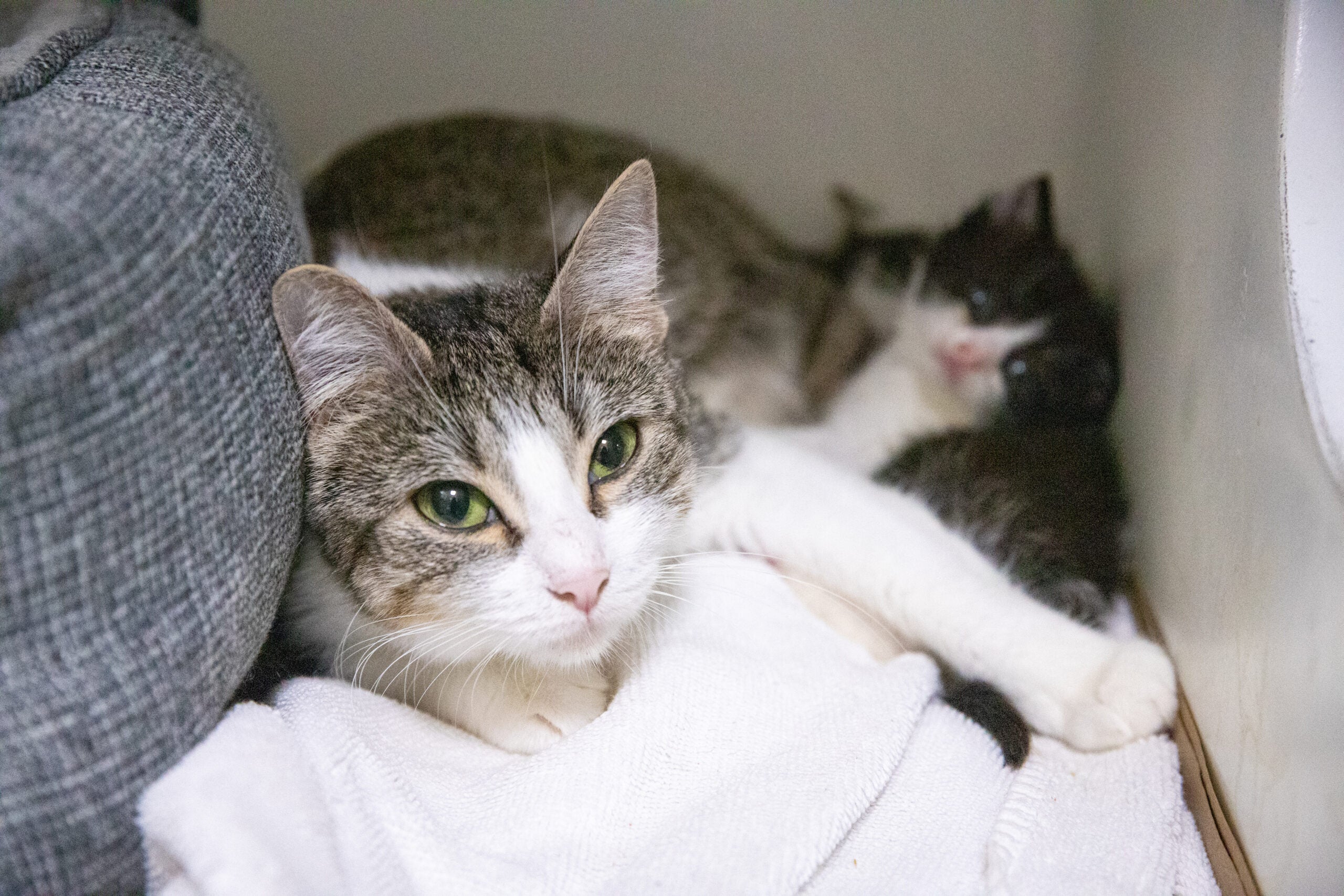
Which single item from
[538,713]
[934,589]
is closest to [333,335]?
[538,713]

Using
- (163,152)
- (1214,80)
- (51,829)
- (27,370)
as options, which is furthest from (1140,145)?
(51,829)

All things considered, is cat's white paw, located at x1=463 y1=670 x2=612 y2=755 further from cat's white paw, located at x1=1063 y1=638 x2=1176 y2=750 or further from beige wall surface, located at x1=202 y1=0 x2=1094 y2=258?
beige wall surface, located at x1=202 y1=0 x2=1094 y2=258

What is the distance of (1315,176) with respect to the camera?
0.85 metres

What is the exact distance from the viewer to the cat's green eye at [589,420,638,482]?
1.03 meters

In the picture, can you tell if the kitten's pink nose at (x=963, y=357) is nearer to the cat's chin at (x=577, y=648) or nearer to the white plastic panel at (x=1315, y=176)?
the white plastic panel at (x=1315, y=176)

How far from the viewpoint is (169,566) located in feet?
2.60

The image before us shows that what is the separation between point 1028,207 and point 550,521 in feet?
4.17

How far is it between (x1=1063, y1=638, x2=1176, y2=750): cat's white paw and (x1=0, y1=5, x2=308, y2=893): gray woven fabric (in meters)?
0.93

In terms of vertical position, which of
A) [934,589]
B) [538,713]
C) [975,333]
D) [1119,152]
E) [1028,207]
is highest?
[1119,152]

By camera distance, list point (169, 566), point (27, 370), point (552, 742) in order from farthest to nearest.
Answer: point (552, 742) < point (169, 566) < point (27, 370)

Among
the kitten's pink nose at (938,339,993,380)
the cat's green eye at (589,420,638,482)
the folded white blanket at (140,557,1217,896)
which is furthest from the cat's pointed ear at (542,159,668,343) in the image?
the kitten's pink nose at (938,339,993,380)

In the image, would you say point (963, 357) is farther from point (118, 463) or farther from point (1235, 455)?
point (118, 463)

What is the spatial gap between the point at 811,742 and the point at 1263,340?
621mm

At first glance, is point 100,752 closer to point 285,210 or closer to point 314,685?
point 314,685
